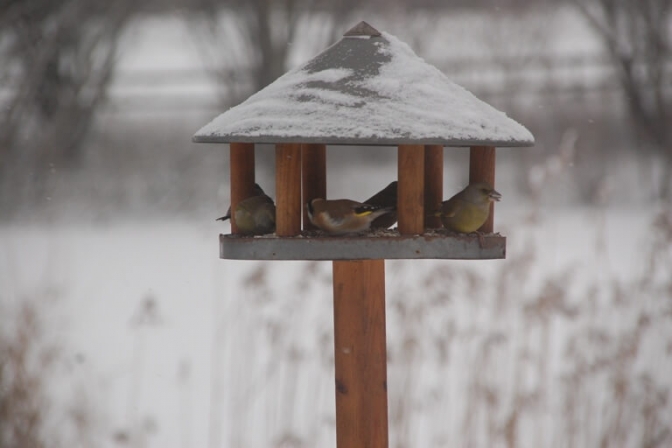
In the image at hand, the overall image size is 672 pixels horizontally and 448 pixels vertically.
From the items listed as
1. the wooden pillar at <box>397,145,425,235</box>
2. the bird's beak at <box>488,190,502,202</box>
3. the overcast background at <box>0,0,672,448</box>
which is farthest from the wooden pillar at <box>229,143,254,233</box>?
the overcast background at <box>0,0,672,448</box>

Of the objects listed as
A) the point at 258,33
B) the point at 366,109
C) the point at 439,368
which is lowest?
the point at 439,368

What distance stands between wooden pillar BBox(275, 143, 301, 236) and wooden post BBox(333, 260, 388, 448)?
26cm

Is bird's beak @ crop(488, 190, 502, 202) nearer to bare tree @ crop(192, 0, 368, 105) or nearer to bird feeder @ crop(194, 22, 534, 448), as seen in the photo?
bird feeder @ crop(194, 22, 534, 448)

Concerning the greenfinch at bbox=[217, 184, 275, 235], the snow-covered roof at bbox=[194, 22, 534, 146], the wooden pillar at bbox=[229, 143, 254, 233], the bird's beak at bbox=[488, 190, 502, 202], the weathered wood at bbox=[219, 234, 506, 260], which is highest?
the snow-covered roof at bbox=[194, 22, 534, 146]

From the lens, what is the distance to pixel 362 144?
233 centimetres

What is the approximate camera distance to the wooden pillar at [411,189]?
248cm

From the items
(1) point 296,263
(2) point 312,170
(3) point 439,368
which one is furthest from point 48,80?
(2) point 312,170

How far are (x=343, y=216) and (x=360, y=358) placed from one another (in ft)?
1.68

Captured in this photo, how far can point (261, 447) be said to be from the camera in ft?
14.0

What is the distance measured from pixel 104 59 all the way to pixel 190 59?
1.00m

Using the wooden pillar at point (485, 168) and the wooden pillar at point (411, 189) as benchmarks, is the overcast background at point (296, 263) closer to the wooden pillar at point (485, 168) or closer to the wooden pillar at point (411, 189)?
the wooden pillar at point (485, 168)

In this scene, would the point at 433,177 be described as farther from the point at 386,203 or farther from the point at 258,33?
the point at 258,33

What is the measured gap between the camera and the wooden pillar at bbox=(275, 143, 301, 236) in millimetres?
2500

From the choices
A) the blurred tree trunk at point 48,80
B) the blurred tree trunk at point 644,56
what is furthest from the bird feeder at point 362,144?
the blurred tree trunk at point 644,56
